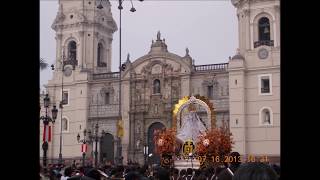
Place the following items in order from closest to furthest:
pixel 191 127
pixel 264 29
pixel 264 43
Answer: pixel 191 127, pixel 264 43, pixel 264 29

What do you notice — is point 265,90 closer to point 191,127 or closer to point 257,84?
point 257,84

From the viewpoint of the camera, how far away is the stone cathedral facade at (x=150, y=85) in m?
42.7

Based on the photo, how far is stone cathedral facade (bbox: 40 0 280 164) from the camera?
42719 mm

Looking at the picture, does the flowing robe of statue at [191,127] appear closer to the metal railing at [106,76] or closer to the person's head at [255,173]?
the metal railing at [106,76]

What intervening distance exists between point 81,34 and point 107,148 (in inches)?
487

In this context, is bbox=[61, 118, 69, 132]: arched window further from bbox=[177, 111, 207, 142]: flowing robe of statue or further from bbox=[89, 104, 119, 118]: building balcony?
bbox=[177, 111, 207, 142]: flowing robe of statue

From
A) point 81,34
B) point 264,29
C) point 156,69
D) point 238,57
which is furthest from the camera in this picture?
point 81,34

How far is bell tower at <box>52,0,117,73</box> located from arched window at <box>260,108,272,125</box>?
18806 millimetres

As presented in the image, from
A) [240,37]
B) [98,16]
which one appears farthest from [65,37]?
[240,37]

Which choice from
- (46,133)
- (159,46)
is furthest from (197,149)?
(159,46)

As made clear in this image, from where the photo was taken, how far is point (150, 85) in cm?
4850
